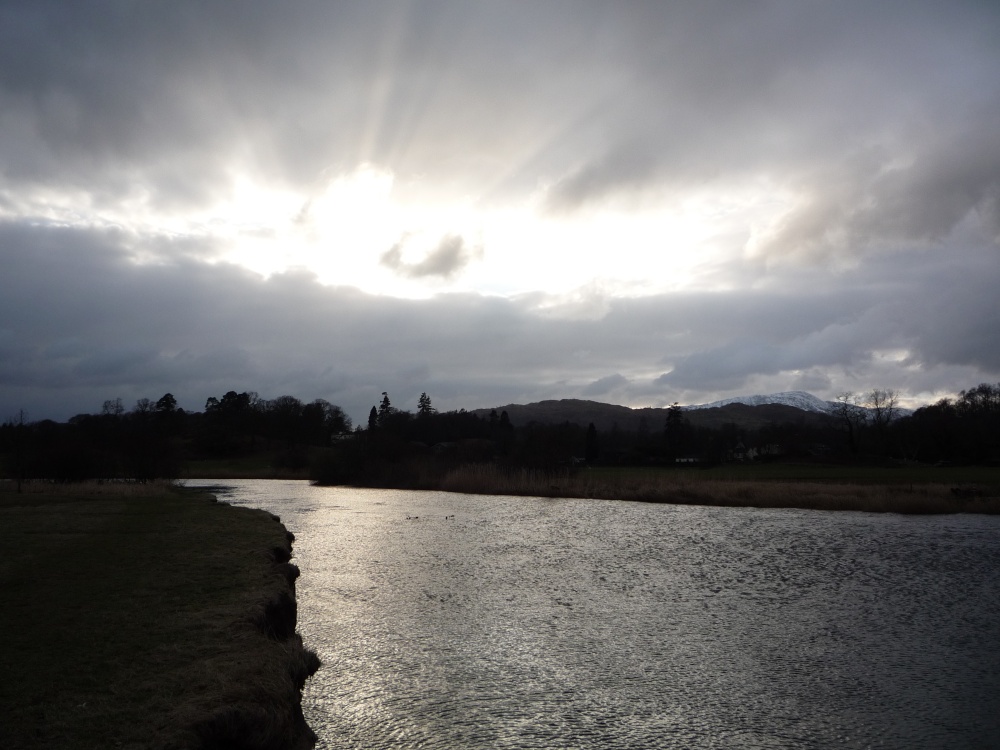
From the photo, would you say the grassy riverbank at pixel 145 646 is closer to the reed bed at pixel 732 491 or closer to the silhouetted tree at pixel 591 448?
the reed bed at pixel 732 491

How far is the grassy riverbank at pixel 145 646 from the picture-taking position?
6.38 metres

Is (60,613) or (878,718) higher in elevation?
(60,613)

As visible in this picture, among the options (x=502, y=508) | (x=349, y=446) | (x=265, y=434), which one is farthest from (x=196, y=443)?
(x=502, y=508)

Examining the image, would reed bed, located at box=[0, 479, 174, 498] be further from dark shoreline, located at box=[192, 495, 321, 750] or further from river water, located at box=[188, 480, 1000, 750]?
dark shoreline, located at box=[192, 495, 321, 750]

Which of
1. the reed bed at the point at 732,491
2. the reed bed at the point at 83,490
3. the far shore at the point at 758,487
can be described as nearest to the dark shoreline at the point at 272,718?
the reed bed at the point at 83,490

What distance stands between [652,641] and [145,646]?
8.19 metres

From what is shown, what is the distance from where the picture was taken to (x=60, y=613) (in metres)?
9.97

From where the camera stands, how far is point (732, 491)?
42594 millimetres

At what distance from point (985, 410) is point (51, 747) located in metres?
117

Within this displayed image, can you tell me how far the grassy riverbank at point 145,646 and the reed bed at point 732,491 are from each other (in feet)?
102

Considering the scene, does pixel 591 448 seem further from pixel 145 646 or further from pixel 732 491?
pixel 145 646

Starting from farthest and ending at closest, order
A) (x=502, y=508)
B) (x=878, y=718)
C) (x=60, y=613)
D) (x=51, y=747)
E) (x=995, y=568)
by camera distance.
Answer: (x=502, y=508), (x=995, y=568), (x=60, y=613), (x=878, y=718), (x=51, y=747)

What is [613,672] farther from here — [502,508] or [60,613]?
[502,508]

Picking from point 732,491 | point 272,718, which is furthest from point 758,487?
point 272,718
